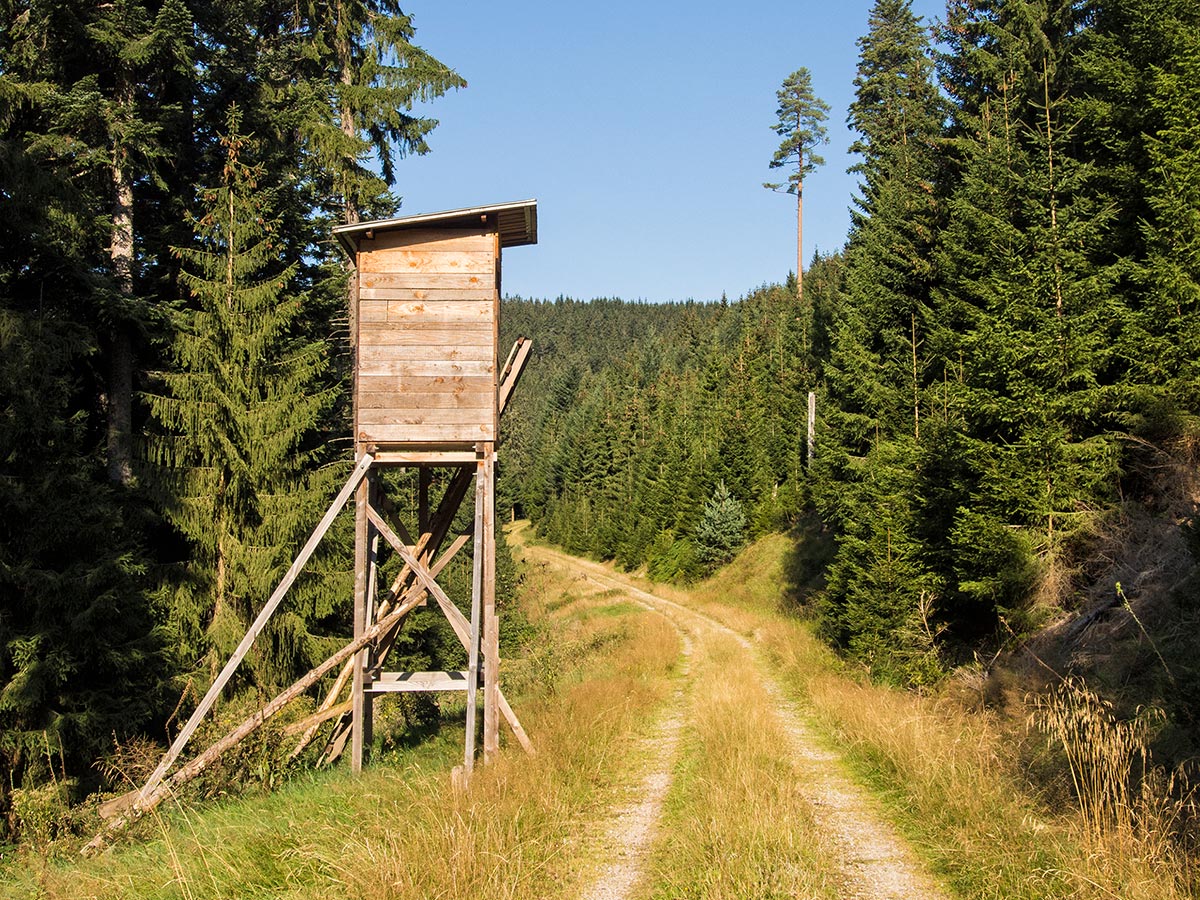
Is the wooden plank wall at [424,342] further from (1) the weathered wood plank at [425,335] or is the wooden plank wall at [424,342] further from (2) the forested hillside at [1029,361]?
(2) the forested hillside at [1029,361]

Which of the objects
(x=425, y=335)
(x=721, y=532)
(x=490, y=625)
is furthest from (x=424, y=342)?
(x=721, y=532)

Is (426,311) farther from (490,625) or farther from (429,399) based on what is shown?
(490,625)

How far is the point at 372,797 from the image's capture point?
7.74 meters

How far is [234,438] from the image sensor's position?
1539 centimetres

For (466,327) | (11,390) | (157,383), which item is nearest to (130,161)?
(157,383)

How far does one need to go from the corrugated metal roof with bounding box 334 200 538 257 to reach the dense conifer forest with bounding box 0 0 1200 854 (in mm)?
4690

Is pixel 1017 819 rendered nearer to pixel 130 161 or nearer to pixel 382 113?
pixel 130 161

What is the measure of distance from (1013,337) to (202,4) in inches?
669

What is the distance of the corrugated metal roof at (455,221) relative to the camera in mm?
10495

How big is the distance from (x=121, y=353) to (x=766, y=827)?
554 inches

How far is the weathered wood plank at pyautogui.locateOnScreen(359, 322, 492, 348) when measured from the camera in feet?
35.0

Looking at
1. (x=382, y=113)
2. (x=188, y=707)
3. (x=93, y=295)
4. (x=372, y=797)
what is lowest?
(x=188, y=707)

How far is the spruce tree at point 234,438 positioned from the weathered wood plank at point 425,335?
5.69m

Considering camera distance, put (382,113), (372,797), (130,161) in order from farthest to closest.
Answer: (382,113) → (130,161) → (372,797)
